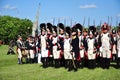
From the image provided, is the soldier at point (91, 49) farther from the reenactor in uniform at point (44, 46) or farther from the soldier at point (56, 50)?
the reenactor in uniform at point (44, 46)

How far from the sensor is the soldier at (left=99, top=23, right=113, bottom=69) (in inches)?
538

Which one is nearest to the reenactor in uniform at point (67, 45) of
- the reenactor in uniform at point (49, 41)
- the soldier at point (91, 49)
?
the soldier at point (91, 49)

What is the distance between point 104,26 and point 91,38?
2.85ft

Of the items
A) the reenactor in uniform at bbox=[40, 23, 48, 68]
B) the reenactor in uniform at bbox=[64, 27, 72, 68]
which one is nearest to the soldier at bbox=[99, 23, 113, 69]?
the reenactor in uniform at bbox=[64, 27, 72, 68]

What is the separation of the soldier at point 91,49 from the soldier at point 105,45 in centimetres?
37

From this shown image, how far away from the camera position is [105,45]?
1380 centimetres

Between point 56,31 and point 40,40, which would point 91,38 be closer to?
point 56,31

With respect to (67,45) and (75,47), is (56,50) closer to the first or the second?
(67,45)

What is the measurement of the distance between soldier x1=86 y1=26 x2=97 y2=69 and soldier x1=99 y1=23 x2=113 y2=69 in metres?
0.37

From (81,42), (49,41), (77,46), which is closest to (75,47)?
(77,46)

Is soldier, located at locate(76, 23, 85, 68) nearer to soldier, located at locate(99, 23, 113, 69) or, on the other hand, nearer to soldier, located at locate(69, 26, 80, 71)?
soldier, located at locate(69, 26, 80, 71)

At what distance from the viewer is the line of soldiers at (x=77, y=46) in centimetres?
1372

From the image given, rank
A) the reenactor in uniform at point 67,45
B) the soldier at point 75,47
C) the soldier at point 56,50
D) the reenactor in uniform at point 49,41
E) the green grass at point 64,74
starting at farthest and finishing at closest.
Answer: the reenactor in uniform at point 49,41
the soldier at point 56,50
the reenactor in uniform at point 67,45
the soldier at point 75,47
the green grass at point 64,74

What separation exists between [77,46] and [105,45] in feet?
4.08
